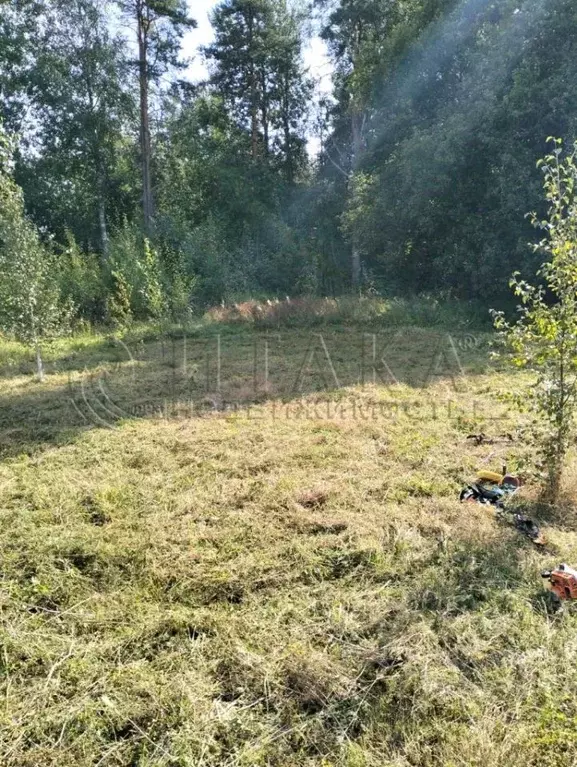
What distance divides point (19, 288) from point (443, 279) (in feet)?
29.8

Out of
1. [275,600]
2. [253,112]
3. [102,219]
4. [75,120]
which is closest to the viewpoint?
[275,600]

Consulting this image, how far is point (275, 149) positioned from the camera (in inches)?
800

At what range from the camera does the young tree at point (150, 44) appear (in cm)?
1450

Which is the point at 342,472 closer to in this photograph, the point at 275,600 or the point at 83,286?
the point at 275,600

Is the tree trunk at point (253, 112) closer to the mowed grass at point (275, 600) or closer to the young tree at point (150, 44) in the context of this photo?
the young tree at point (150, 44)

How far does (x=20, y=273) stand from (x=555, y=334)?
5.80 meters

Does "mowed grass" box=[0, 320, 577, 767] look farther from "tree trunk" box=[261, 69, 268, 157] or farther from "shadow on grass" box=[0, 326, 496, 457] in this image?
"tree trunk" box=[261, 69, 268, 157]

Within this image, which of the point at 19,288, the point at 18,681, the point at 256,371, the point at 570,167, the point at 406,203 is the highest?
the point at 406,203

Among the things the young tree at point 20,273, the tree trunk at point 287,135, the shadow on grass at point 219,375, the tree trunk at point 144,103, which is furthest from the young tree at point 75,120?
the young tree at point 20,273

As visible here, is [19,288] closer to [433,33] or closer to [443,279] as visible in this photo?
[443,279]

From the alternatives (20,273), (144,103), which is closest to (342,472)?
(20,273)

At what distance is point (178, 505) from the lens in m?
3.01

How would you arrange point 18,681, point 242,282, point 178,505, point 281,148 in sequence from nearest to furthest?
point 18,681 → point 178,505 → point 242,282 → point 281,148

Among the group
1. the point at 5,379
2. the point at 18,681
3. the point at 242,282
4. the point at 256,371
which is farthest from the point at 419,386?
the point at 242,282
